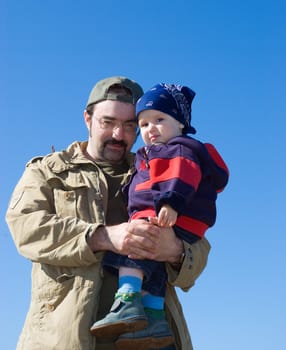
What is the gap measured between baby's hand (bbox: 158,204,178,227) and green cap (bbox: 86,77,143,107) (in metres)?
1.78

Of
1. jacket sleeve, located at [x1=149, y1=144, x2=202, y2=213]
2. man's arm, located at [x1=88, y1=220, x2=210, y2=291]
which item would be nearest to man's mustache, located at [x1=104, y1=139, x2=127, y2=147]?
jacket sleeve, located at [x1=149, y1=144, x2=202, y2=213]

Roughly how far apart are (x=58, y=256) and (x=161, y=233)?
0.90m

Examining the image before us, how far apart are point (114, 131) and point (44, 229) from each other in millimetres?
1408

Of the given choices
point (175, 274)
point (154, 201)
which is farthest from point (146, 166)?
point (175, 274)

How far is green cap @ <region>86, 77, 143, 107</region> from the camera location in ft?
21.5

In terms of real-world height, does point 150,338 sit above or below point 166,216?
below

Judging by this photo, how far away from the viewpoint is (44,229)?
5516 millimetres

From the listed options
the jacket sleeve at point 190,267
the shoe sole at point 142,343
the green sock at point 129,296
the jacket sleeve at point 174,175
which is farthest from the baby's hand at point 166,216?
the shoe sole at point 142,343

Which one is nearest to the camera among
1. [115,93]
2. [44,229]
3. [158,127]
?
[44,229]

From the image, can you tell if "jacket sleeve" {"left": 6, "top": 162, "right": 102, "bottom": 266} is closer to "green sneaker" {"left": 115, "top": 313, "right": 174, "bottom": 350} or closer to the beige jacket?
the beige jacket

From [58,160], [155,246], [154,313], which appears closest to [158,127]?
[155,246]

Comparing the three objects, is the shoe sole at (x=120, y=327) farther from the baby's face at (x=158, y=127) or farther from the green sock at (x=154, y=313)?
the baby's face at (x=158, y=127)

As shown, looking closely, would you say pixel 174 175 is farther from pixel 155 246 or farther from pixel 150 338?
pixel 150 338

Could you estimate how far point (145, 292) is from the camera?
211 inches
